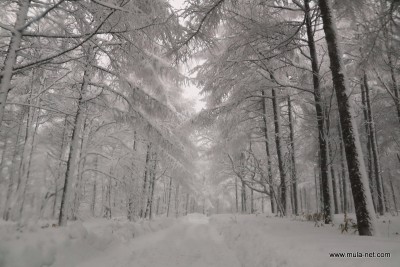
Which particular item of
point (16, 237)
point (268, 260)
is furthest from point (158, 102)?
point (268, 260)

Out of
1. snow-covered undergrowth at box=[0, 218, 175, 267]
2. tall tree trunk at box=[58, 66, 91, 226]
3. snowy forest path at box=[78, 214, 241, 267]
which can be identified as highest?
tall tree trunk at box=[58, 66, 91, 226]

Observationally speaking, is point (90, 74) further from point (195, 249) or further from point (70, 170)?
point (195, 249)

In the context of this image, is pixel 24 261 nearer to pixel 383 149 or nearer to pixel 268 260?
pixel 268 260

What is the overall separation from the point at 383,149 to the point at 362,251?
15878mm

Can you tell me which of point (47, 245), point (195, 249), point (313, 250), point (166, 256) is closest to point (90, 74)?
point (47, 245)

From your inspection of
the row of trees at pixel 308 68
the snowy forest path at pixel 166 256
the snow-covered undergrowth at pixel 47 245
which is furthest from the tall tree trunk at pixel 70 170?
the row of trees at pixel 308 68

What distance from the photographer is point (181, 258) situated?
5.47m

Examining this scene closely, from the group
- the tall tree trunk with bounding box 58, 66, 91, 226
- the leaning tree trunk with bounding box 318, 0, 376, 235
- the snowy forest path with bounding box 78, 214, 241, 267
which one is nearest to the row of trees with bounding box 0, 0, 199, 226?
the tall tree trunk with bounding box 58, 66, 91, 226

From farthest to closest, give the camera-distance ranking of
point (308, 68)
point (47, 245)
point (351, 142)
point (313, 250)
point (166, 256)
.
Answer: point (308, 68), point (166, 256), point (47, 245), point (351, 142), point (313, 250)

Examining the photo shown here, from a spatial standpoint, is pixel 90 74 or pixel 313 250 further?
pixel 90 74

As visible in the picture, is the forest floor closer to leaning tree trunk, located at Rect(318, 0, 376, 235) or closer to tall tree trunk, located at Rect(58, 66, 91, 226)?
leaning tree trunk, located at Rect(318, 0, 376, 235)

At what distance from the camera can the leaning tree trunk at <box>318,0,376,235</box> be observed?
420 centimetres

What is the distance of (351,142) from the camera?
4480 millimetres

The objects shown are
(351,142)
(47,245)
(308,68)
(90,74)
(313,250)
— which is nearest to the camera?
(313,250)
